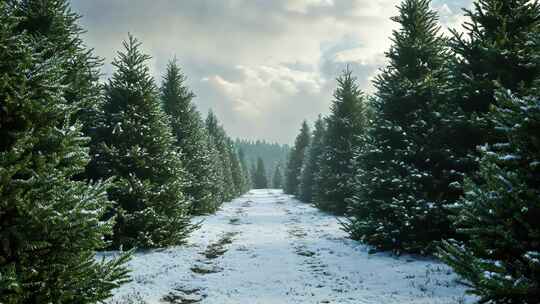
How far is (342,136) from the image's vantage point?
82.5 feet

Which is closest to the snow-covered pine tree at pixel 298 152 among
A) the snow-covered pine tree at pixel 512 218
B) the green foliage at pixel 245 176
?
the green foliage at pixel 245 176

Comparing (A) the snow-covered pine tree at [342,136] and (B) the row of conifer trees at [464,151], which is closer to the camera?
(B) the row of conifer trees at [464,151]

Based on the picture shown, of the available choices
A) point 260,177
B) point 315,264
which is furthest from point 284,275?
point 260,177

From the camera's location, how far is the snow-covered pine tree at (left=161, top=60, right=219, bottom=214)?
76.7 feet

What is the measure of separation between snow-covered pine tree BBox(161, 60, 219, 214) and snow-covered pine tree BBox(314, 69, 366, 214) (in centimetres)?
902

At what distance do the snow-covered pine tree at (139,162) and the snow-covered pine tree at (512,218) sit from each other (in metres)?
10.7

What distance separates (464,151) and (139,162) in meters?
11.4

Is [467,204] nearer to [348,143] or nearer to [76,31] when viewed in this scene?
[76,31]

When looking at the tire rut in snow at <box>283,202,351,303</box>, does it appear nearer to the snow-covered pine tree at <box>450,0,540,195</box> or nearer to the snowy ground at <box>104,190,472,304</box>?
the snowy ground at <box>104,190,472,304</box>

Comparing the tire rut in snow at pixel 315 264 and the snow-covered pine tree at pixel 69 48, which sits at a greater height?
the snow-covered pine tree at pixel 69 48

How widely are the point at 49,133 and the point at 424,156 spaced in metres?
11.0

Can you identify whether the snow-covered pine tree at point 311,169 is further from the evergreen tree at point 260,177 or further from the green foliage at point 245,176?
the evergreen tree at point 260,177

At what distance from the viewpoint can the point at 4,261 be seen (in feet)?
15.5

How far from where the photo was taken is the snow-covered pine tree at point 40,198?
4758 mm
